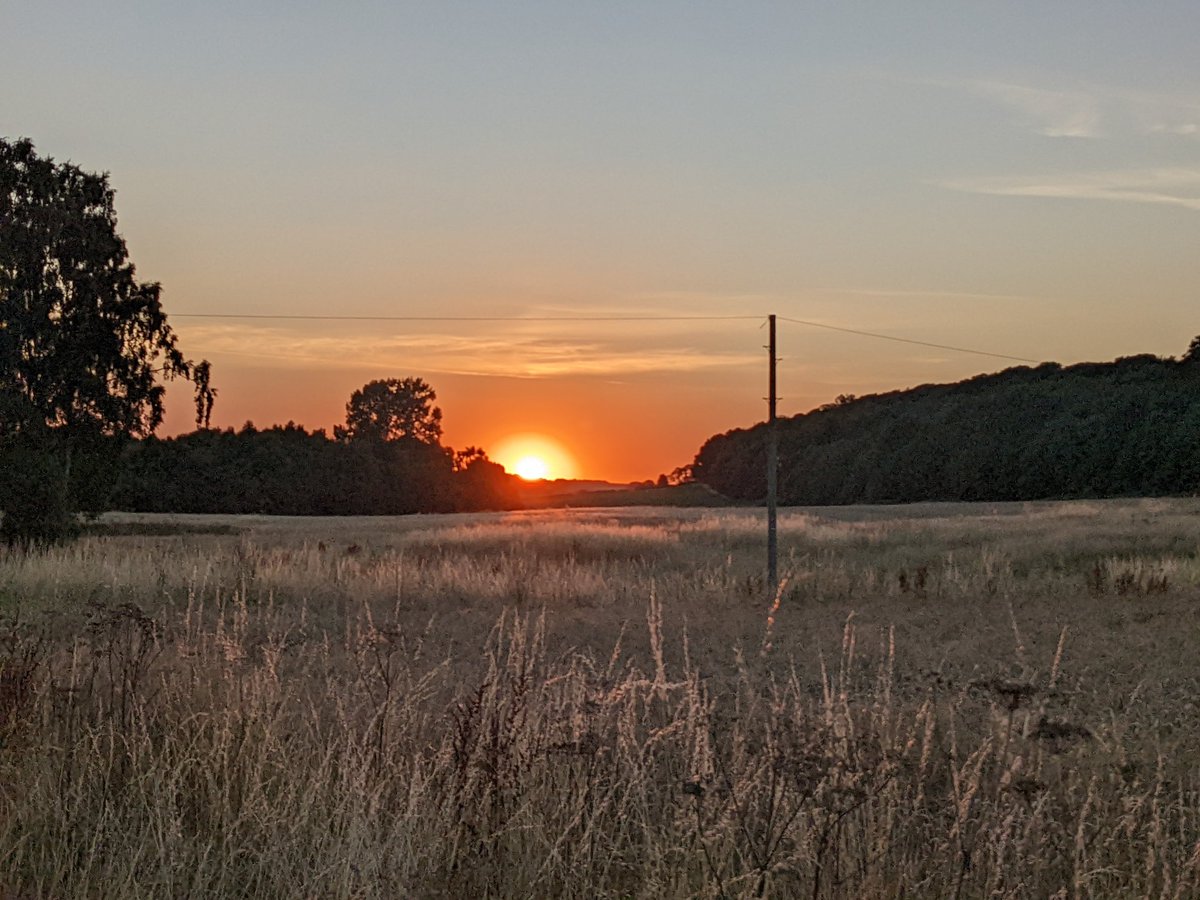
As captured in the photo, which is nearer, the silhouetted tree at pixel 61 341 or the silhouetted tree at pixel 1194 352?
the silhouetted tree at pixel 61 341

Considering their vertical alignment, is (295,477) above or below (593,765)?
above

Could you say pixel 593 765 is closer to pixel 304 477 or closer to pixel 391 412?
pixel 304 477

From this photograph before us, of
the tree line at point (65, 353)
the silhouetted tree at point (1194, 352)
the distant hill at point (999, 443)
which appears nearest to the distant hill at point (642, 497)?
the distant hill at point (999, 443)

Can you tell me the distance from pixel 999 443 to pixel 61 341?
290 feet

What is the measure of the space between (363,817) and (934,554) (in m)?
29.0

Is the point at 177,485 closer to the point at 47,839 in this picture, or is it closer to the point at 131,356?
the point at 131,356

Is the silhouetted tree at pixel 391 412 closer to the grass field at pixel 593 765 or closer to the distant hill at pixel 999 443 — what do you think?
the distant hill at pixel 999 443

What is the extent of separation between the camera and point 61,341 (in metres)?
25.0

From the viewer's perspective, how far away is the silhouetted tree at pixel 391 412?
334 ft

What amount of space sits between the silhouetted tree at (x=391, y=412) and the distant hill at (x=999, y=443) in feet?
135

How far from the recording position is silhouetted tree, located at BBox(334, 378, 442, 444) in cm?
10188

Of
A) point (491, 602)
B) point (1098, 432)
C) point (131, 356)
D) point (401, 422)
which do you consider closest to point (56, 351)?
point (131, 356)

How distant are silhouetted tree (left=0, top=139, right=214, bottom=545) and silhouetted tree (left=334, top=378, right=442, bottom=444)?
239ft

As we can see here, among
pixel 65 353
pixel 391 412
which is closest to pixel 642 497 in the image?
pixel 391 412
